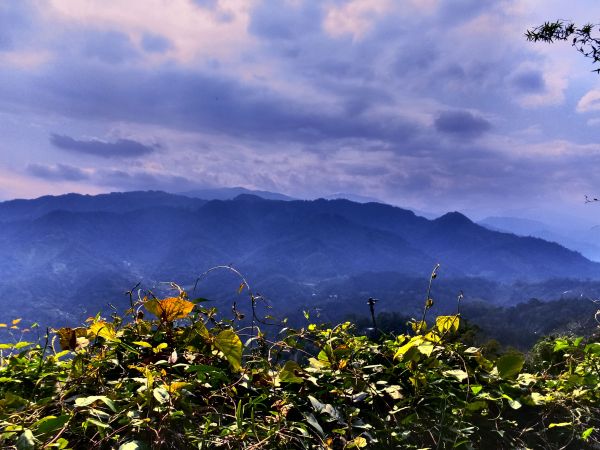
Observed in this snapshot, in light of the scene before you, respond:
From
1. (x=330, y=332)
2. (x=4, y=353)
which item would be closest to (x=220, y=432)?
(x=330, y=332)

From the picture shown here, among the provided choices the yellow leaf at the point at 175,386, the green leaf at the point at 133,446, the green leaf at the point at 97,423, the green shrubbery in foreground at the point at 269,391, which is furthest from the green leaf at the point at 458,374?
the green leaf at the point at 97,423

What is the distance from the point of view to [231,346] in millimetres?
1934

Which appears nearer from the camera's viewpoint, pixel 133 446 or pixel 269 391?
pixel 133 446

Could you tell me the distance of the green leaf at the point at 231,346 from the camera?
6.31 feet

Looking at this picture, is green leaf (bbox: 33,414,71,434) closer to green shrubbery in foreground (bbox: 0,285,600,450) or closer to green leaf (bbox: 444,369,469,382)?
green shrubbery in foreground (bbox: 0,285,600,450)

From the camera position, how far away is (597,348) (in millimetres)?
2471

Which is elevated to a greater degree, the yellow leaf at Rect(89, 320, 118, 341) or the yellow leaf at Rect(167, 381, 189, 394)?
the yellow leaf at Rect(89, 320, 118, 341)

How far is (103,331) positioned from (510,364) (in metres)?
2.11

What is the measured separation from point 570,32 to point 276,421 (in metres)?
14.4

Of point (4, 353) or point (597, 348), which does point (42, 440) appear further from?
point (597, 348)

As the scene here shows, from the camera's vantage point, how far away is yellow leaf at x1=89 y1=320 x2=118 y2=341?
6.68 ft

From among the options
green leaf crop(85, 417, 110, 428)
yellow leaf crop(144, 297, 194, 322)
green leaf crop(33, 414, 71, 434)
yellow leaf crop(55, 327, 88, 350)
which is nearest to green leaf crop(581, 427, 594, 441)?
yellow leaf crop(144, 297, 194, 322)

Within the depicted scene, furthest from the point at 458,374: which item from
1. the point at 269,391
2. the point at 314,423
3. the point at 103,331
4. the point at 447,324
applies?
the point at 103,331

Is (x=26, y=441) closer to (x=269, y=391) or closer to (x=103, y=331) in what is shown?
(x=103, y=331)
